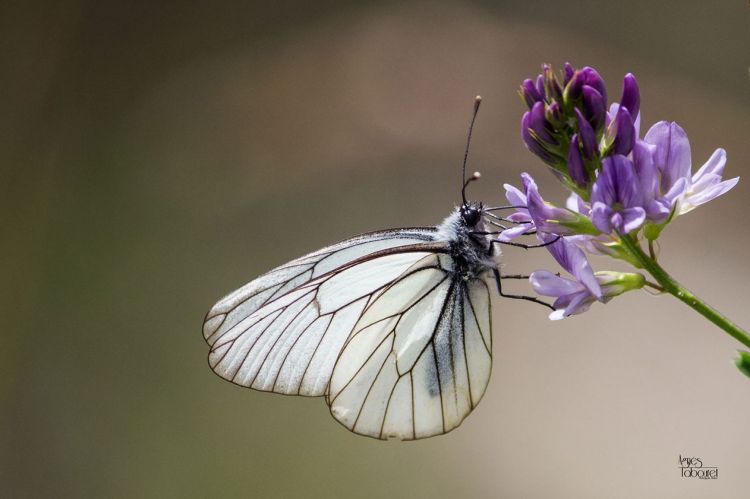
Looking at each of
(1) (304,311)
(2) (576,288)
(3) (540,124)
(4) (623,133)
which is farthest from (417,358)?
(4) (623,133)

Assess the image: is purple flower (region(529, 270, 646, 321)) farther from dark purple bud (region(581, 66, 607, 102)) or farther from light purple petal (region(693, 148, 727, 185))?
dark purple bud (region(581, 66, 607, 102))

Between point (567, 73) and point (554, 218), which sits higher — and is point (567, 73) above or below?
above

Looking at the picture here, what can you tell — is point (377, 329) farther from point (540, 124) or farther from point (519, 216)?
point (540, 124)

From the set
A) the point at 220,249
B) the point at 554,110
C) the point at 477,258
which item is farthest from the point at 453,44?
the point at 554,110

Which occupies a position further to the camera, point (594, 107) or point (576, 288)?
point (576, 288)

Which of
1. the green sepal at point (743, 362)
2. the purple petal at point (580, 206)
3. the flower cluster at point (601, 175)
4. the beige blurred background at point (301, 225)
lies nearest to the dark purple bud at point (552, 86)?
the flower cluster at point (601, 175)

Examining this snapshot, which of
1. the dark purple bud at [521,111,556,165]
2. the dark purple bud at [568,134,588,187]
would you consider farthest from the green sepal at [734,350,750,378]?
the dark purple bud at [521,111,556,165]

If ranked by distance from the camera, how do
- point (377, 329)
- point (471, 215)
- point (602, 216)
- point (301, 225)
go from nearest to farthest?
point (602, 216) → point (471, 215) → point (377, 329) → point (301, 225)

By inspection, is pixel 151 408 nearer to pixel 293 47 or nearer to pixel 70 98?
pixel 70 98
